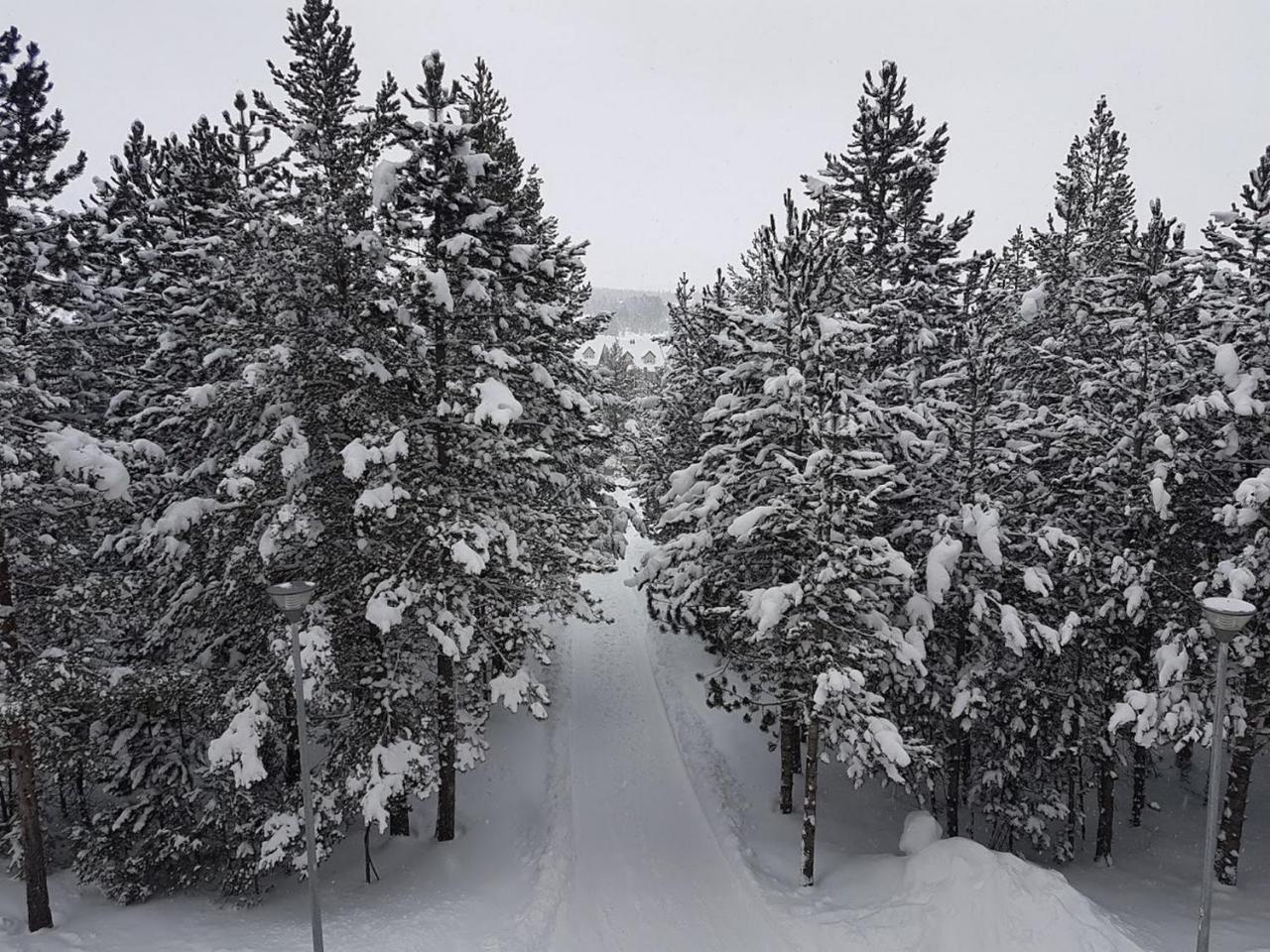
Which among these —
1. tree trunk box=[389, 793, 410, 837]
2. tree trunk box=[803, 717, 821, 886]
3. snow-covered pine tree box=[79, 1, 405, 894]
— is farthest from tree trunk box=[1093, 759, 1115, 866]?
snow-covered pine tree box=[79, 1, 405, 894]

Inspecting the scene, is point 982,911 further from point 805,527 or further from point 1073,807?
point 1073,807

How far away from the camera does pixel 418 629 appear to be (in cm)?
1355

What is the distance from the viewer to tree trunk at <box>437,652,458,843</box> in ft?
44.5

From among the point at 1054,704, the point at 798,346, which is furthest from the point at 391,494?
the point at 1054,704

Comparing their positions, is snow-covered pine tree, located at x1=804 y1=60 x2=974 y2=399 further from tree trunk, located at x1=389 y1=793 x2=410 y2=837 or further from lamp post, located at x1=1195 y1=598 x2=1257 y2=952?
tree trunk, located at x1=389 y1=793 x2=410 y2=837

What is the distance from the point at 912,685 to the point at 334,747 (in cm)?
1084

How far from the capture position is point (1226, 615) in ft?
25.7

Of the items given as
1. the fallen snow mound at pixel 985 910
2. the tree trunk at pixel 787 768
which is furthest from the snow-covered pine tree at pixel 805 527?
the tree trunk at pixel 787 768

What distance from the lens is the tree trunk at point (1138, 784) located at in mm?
17156

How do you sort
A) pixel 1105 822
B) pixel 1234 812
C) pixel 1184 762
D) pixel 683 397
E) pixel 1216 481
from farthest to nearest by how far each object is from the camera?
1. pixel 683 397
2. pixel 1184 762
3. pixel 1105 822
4. pixel 1234 812
5. pixel 1216 481

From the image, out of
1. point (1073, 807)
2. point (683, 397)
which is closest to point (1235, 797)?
point (1073, 807)

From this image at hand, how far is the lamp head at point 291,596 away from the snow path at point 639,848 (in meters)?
6.92

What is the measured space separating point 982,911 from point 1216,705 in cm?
475

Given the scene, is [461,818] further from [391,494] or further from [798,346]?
[798,346]
